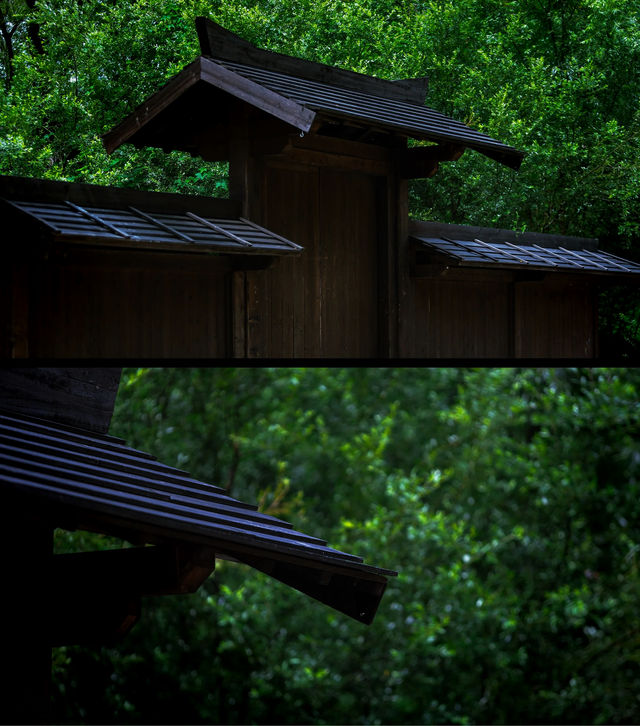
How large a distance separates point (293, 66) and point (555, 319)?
3.46ft

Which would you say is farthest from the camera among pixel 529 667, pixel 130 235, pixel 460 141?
pixel 529 667

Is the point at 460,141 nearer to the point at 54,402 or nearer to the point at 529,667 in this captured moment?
the point at 54,402

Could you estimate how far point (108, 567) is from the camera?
1.66 meters

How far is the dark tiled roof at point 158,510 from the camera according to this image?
4.17ft

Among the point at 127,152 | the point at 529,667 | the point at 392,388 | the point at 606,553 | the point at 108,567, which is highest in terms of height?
the point at 127,152

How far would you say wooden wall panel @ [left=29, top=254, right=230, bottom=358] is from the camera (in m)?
1.90

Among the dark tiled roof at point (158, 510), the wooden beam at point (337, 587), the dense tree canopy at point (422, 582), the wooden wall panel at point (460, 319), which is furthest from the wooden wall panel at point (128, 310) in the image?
the dense tree canopy at point (422, 582)

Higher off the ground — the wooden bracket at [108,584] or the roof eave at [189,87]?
the roof eave at [189,87]

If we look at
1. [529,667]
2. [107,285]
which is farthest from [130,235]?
[529,667]

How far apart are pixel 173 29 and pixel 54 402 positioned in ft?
3.33

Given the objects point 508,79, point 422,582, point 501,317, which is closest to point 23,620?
point 501,317

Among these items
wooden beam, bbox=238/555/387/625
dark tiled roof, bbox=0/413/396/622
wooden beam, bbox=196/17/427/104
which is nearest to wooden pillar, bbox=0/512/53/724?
dark tiled roof, bbox=0/413/396/622

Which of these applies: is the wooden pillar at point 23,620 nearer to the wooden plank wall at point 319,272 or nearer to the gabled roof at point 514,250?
the wooden plank wall at point 319,272

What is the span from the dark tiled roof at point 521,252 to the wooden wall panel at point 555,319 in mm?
90
